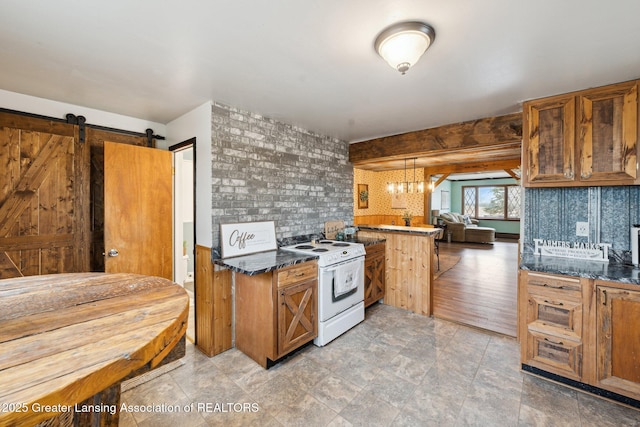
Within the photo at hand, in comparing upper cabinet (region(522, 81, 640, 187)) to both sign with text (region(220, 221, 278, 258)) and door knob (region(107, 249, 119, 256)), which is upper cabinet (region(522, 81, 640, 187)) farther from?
door knob (region(107, 249, 119, 256))

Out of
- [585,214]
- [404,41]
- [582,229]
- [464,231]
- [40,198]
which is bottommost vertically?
[464,231]

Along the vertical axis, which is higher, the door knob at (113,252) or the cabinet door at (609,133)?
the cabinet door at (609,133)

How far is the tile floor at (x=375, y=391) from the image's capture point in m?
1.79

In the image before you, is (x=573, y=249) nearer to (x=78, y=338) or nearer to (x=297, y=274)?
(x=297, y=274)

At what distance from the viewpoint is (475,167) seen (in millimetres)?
6629

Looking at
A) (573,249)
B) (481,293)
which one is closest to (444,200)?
(481,293)

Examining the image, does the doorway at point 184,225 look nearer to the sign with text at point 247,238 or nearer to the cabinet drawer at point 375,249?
the sign with text at point 247,238

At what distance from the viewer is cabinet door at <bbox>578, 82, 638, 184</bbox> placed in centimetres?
209

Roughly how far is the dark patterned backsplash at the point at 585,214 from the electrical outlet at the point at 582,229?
2 centimetres

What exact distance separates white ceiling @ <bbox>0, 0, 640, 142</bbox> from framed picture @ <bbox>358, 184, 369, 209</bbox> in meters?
3.40

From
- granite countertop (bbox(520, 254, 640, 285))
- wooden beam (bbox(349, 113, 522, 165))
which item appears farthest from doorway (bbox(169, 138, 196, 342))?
granite countertop (bbox(520, 254, 640, 285))

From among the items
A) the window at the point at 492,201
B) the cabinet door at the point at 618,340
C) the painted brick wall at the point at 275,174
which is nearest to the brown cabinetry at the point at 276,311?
the painted brick wall at the point at 275,174

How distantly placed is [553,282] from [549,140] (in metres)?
1.26

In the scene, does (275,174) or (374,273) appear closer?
(275,174)
